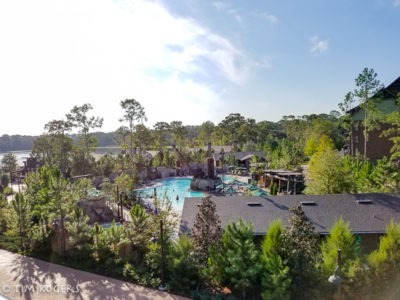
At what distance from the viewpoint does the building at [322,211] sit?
41.2 ft

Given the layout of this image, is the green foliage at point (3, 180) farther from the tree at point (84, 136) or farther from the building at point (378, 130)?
the building at point (378, 130)

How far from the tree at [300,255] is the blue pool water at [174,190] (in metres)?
20.7

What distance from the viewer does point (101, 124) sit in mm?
49125

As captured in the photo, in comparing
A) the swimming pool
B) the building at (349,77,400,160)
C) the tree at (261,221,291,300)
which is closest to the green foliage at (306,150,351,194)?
the swimming pool

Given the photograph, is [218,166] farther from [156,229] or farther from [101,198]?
[156,229]

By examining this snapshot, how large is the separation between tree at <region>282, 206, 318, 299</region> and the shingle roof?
9.21ft

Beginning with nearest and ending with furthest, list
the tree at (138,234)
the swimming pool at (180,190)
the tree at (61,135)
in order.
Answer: the tree at (138,234), the swimming pool at (180,190), the tree at (61,135)

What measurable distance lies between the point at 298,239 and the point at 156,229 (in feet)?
17.9

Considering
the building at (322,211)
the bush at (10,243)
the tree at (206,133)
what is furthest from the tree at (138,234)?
the tree at (206,133)

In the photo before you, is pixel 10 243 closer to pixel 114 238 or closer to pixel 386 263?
pixel 114 238

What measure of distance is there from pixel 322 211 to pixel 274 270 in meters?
5.93

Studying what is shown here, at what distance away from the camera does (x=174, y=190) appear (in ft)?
124

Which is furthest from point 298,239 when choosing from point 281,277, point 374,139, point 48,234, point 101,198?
point 374,139

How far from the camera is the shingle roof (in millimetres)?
12777
